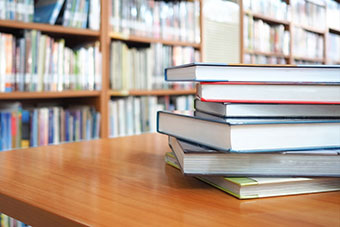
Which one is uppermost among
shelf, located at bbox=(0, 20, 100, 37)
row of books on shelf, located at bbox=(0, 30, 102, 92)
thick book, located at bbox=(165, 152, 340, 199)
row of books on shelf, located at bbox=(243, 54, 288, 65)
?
shelf, located at bbox=(0, 20, 100, 37)

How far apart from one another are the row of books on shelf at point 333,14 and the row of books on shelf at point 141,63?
2.60 metres

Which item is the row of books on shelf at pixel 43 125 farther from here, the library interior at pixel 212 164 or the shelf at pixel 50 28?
the library interior at pixel 212 164

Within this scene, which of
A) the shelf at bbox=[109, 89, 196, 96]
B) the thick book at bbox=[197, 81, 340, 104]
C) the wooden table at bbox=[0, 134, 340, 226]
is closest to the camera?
the wooden table at bbox=[0, 134, 340, 226]

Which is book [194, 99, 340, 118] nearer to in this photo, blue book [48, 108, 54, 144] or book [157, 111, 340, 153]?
book [157, 111, 340, 153]

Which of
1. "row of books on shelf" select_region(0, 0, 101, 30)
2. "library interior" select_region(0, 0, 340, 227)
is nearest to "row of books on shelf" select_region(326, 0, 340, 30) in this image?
"row of books on shelf" select_region(0, 0, 101, 30)

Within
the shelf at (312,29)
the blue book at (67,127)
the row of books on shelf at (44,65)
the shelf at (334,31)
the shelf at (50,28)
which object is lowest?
the blue book at (67,127)

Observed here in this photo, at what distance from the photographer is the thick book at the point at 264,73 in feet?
1.59

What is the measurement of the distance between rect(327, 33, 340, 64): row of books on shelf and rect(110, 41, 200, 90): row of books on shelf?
2580 millimetres

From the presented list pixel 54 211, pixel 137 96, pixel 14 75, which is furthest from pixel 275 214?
pixel 137 96

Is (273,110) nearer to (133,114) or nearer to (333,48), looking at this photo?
(133,114)

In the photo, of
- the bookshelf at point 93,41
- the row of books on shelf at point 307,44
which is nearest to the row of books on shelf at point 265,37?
the row of books on shelf at point 307,44

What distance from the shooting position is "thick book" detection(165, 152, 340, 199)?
440mm

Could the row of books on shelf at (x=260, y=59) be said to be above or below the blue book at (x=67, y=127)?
above

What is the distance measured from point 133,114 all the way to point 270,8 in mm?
1939
